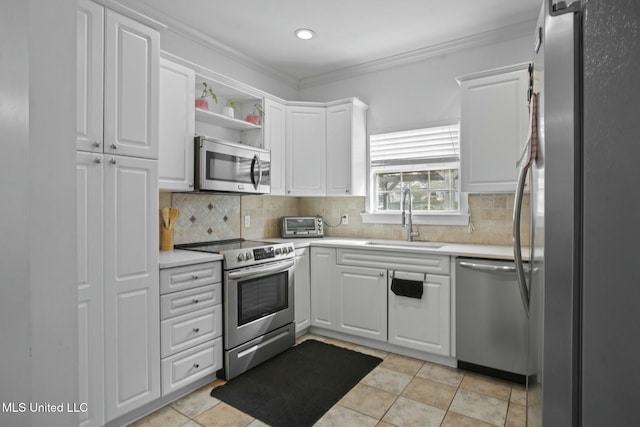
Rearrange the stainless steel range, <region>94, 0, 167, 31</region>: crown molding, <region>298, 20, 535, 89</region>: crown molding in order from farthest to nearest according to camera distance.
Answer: <region>298, 20, 535, 89</region>: crown molding → the stainless steel range → <region>94, 0, 167, 31</region>: crown molding

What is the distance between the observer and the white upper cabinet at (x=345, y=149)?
3.62 m

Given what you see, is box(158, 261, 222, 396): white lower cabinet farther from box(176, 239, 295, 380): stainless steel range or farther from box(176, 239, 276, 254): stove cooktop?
box(176, 239, 276, 254): stove cooktop

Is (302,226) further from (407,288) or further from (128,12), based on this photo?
(128,12)

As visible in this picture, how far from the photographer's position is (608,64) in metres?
0.66

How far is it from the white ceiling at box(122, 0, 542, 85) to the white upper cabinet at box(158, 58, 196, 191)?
579 mm

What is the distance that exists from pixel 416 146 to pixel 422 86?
597 mm

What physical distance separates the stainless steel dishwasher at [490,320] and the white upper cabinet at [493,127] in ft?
2.30

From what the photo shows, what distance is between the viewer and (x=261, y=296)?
2826 millimetres

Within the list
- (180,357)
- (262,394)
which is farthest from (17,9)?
(262,394)

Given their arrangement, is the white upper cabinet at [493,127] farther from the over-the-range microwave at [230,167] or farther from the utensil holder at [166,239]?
the utensil holder at [166,239]

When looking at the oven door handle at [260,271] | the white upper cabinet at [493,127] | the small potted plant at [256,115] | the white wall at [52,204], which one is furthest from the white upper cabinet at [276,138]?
the white wall at [52,204]

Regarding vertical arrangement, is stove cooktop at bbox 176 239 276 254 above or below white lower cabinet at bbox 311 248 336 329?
above

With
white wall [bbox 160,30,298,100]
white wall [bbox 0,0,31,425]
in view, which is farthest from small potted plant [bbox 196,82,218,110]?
white wall [bbox 0,0,31,425]

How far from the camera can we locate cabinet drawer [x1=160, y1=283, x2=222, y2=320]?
218 cm
